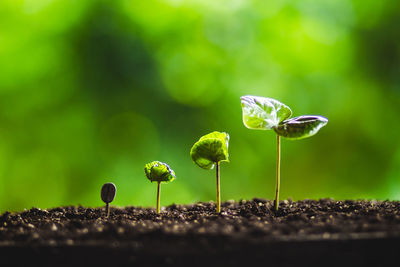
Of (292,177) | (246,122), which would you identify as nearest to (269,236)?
(246,122)

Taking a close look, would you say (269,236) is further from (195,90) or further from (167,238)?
(195,90)

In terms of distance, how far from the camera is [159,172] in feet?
3.34

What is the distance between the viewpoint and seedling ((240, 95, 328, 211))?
2.85 feet

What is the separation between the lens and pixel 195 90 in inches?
86.4

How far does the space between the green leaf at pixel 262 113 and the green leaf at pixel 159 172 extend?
0.26 meters

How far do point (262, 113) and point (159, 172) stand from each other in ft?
1.09

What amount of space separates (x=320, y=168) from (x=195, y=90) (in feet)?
2.97

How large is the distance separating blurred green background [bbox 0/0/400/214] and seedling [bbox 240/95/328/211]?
4.04ft

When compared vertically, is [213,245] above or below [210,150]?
below

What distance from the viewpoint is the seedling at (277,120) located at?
87 cm

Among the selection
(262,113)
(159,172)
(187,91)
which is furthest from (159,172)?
(187,91)

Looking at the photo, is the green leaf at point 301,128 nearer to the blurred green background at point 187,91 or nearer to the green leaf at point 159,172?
the green leaf at point 159,172

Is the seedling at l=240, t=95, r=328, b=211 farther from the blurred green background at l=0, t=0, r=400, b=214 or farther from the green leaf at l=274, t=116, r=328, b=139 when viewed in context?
the blurred green background at l=0, t=0, r=400, b=214

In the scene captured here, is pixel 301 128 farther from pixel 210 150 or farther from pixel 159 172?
pixel 159 172
